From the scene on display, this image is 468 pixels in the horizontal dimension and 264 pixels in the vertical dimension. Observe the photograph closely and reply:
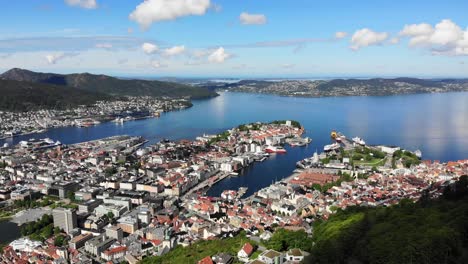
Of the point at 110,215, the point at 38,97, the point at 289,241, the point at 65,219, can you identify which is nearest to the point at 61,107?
the point at 38,97

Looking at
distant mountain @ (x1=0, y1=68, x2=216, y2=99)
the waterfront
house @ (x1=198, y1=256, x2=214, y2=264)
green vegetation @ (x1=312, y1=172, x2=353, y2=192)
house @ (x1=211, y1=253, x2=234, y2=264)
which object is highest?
distant mountain @ (x1=0, y1=68, x2=216, y2=99)

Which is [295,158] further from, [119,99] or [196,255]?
[119,99]

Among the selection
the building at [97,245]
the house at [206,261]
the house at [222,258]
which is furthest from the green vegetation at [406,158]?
the building at [97,245]

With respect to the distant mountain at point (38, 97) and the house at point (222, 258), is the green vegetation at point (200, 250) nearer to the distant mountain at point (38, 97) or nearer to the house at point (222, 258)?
the house at point (222, 258)

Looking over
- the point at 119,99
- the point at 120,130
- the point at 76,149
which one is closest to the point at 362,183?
the point at 76,149

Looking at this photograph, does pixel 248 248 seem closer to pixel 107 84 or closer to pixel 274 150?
pixel 274 150

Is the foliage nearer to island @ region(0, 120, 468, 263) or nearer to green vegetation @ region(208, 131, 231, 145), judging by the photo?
island @ region(0, 120, 468, 263)

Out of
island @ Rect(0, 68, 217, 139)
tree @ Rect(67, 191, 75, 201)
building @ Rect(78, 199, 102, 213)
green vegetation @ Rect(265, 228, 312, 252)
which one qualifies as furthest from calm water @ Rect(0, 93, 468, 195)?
green vegetation @ Rect(265, 228, 312, 252)
